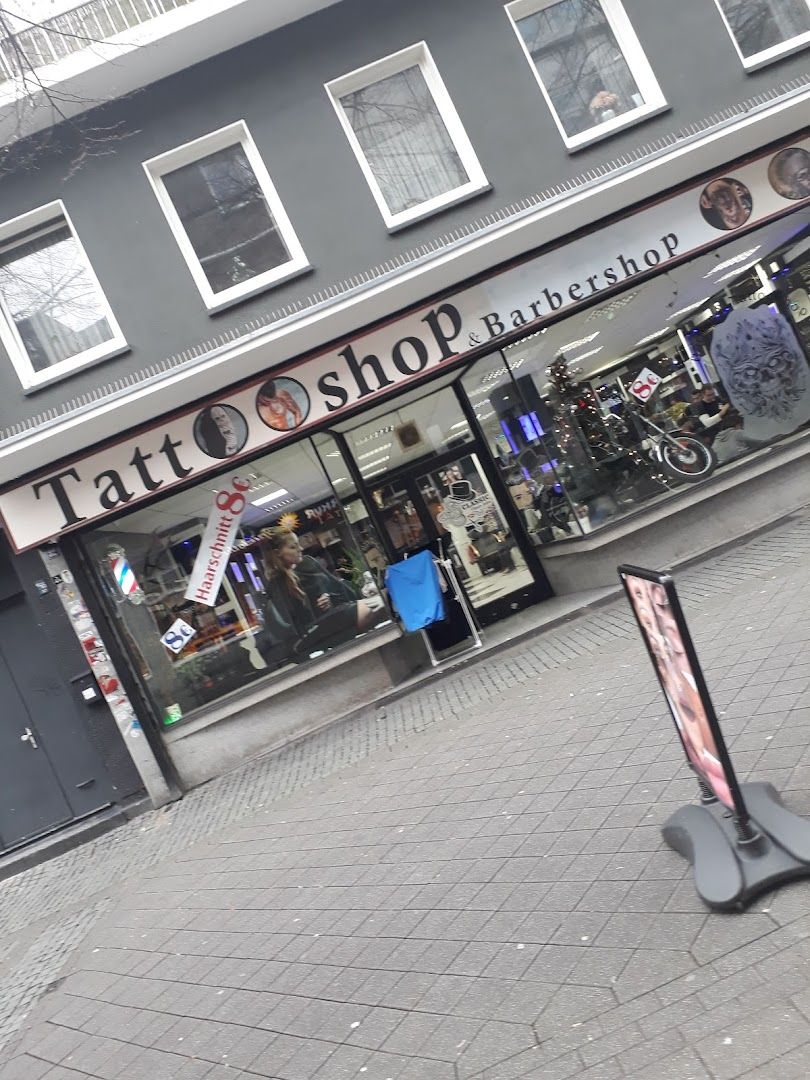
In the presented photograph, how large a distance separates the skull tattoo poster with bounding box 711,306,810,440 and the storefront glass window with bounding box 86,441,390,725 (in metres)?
4.88

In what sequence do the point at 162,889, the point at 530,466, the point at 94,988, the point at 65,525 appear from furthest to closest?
the point at 530,466, the point at 65,525, the point at 162,889, the point at 94,988

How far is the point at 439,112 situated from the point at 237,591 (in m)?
5.93

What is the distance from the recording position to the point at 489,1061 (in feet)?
12.1

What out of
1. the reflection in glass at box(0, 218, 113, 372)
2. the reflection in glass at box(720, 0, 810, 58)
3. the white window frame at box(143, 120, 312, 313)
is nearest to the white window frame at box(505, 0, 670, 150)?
the reflection in glass at box(720, 0, 810, 58)

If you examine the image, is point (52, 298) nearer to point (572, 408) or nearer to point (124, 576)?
point (124, 576)

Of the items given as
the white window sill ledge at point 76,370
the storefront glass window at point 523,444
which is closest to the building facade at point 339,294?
the white window sill ledge at point 76,370

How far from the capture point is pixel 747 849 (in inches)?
163

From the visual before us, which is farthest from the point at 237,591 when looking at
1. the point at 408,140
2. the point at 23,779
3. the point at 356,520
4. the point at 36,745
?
the point at 408,140

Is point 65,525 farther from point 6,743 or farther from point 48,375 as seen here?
point 6,743

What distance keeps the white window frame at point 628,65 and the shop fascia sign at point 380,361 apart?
41.7 inches

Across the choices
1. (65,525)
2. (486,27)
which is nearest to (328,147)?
(486,27)

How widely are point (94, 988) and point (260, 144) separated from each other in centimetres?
863

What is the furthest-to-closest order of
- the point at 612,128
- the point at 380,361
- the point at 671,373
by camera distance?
the point at 671,373
the point at 612,128
the point at 380,361

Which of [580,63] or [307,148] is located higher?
[307,148]
